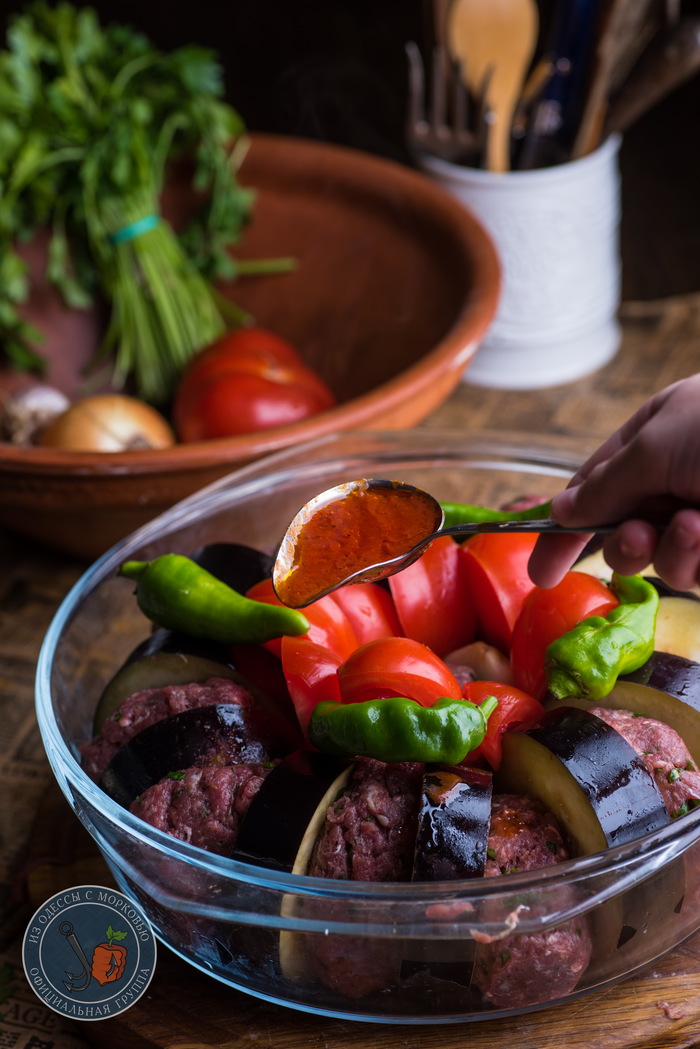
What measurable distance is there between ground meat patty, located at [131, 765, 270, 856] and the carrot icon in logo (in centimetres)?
14

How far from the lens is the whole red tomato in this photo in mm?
1990

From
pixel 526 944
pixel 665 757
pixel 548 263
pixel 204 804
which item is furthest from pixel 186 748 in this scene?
pixel 548 263

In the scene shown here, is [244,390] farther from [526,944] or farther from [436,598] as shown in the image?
[526,944]

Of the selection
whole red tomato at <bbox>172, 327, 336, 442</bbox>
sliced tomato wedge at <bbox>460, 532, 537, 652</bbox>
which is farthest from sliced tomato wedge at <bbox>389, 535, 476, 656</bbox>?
whole red tomato at <bbox>172, 327, 336, 442</bbox>

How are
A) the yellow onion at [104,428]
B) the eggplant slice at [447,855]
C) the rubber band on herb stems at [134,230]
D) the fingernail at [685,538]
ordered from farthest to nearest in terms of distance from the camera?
the rubber band on herb stems at [134,230] → the yellow onion at [104,428] → the eggplant slice at [447,855] → the fingernail at [685,538]

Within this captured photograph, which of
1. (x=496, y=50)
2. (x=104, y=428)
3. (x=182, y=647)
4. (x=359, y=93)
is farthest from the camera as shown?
(x=359, y=93)

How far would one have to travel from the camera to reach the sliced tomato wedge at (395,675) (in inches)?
42.5

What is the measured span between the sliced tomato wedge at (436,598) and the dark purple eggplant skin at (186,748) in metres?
0.26

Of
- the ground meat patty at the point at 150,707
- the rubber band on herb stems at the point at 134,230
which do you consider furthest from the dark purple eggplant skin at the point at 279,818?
the rubber band on herb stems at the point at 134,230

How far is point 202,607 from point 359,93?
6.87 ft

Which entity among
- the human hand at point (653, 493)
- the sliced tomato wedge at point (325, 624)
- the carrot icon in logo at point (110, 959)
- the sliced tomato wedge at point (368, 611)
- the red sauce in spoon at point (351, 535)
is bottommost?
the carrot icon in logo at point (110, 959)

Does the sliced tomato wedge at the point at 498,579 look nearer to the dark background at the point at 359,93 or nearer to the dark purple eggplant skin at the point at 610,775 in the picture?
the dark purple eggplant skin at the point at 610,775

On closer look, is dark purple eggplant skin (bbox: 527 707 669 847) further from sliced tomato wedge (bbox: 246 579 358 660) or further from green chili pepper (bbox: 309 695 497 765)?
sliced tomato wedge (bbox: 246 579 358 660)

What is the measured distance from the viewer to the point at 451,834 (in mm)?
956
